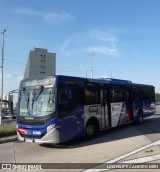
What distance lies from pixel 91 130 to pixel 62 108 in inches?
105

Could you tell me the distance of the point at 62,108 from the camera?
1079 cm

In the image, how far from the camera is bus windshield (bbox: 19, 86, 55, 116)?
10.6 meters

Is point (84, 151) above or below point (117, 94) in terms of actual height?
below

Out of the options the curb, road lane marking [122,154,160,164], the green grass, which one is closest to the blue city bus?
the curb

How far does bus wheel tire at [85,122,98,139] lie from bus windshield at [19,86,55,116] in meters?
2.61

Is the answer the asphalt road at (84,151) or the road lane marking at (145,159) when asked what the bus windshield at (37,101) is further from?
the road lane marking at (145,159)

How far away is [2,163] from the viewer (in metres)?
8.65

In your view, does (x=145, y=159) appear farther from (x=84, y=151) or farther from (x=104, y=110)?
(x=104, y=110)

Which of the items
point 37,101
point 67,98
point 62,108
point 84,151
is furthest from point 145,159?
point 37,101

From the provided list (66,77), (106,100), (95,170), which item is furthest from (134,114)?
(95,170)

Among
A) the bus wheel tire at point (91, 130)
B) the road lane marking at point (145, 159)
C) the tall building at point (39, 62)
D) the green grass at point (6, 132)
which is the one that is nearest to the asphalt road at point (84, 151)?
the road lane marking at point (145, 159)

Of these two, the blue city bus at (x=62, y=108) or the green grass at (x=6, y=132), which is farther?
the green grass at (x=6, y=132)

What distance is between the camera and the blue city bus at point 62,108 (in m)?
10.6

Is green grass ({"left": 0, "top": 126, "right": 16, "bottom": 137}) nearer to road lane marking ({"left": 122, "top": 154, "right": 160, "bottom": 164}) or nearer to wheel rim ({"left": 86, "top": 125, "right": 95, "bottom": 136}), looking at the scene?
wheel rim ({"left": 86, "top": 125, "right": 95, "bottom": 136})
